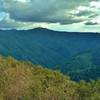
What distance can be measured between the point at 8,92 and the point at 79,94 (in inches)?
646

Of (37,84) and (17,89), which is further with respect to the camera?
(37,84)

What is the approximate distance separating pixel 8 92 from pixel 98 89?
2075 centimetres

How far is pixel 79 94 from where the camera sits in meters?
92.0

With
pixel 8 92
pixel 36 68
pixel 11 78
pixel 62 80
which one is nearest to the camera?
pixel 8 92

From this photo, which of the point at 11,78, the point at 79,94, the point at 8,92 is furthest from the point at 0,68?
the point at 79,94

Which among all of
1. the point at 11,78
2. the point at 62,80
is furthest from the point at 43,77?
the point at 11,78

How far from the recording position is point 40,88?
91750 mm

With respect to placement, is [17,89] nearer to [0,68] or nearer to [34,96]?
[34,96]

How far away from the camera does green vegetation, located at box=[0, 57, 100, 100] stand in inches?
3406

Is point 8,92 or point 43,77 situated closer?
point 8,92

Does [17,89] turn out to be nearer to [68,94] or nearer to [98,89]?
[68,94]

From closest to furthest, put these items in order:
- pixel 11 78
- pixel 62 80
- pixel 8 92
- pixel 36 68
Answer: pixel 8 92 → pixel 11 78 → pixel 62 80 → pixel 36 68

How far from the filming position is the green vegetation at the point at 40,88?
284ft

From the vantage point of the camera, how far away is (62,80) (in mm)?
98938
